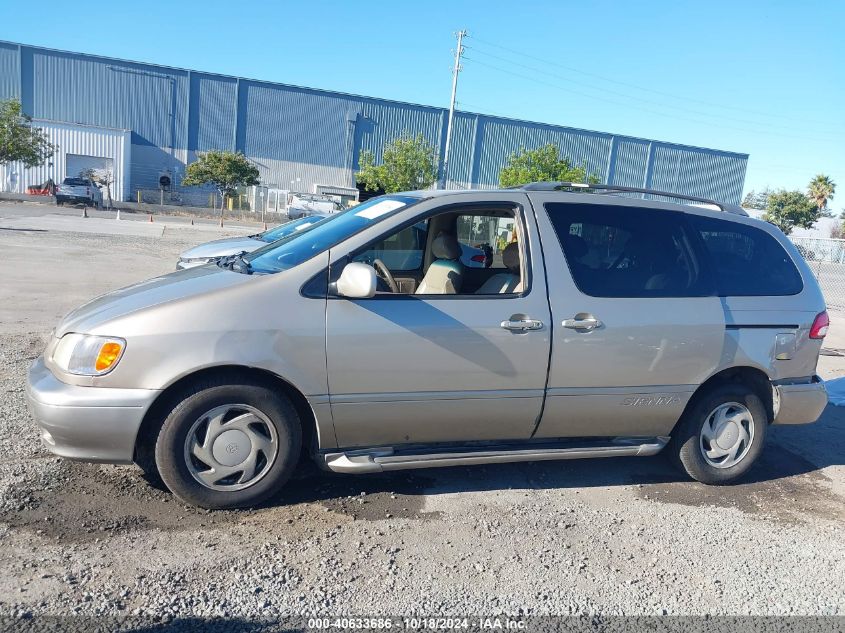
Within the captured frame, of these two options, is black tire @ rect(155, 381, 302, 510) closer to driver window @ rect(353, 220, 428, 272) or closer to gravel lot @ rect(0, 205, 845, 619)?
gravel lot @ rect(0, 205, 845, 619)

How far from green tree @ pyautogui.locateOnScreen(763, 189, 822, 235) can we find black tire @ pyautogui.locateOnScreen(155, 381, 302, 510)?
6579 cm

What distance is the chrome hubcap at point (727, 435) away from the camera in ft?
15.2

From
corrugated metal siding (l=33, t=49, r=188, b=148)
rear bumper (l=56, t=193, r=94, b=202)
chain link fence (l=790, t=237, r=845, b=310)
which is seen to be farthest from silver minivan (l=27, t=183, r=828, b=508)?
corrugated metal siding (l=33, t=49, r=188, b=148)

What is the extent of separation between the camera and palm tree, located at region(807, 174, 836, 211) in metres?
64.9

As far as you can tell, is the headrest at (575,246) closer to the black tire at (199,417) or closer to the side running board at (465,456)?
the side running board at (465,456)

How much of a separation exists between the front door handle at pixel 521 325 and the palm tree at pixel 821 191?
7181 centimetres

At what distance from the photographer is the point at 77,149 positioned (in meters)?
49.4

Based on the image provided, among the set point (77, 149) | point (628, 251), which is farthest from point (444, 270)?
point (77, 149)

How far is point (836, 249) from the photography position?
1013 inches

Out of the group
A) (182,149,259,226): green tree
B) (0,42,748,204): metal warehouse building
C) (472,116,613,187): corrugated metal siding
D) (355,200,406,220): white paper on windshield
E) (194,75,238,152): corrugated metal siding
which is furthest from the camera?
(472,116,613,187): corrugated metal siding

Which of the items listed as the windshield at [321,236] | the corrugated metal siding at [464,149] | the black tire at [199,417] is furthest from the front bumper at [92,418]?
the corrugated metal siding at [464,149]

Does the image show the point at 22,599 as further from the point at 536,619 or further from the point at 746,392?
the point at 746,392

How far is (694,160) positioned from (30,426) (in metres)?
68.9

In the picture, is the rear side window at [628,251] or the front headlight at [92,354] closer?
the front headlight at [92,354]
